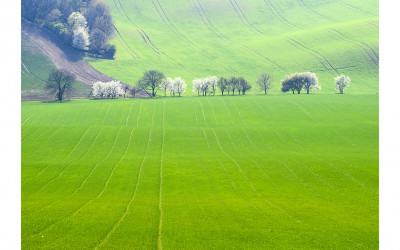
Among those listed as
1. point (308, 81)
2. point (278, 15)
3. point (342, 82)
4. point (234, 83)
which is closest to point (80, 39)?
point (234, 83)

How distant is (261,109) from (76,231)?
51.6 meters

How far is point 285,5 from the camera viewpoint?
514 ft

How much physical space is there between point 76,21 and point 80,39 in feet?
20.8

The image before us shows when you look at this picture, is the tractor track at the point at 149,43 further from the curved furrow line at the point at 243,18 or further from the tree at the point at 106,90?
the curved furrow line at the point at 243,18

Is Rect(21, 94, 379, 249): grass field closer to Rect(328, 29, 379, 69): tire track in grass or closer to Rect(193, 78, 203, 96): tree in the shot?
Rect(193, 78, 203, 96): tree

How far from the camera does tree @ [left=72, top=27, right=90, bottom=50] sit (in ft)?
372

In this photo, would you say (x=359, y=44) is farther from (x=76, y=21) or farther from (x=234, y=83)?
(x=76, y=21)

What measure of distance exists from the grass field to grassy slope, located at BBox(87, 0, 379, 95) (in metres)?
41.6

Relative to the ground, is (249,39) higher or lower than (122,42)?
higher

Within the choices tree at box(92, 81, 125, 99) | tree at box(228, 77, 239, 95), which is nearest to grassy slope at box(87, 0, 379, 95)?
tree at box(92, 81, 125, 99)

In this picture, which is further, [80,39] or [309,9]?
[309,9]

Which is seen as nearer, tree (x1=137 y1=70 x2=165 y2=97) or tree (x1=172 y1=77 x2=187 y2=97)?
tree (x1=137 y1=70 x2=165 y2=97)

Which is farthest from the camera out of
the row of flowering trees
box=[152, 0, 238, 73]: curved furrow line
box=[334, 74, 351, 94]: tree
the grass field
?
box=[152, 0, 238, 73]: curved furrow line

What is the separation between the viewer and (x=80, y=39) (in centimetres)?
11394
